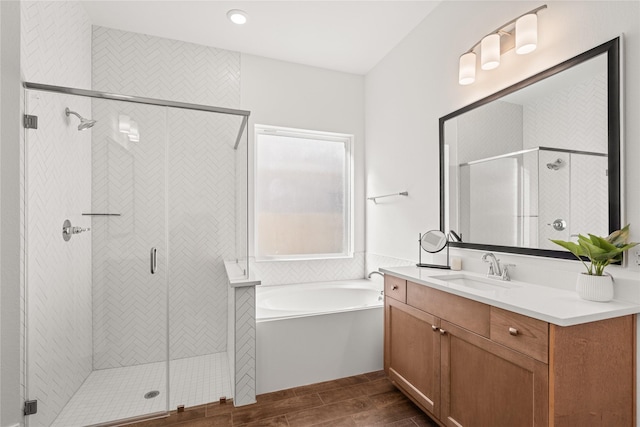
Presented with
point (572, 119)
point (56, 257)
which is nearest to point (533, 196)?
point (572, 119)

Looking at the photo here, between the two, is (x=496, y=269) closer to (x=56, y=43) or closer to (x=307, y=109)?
(x=307, y=109)

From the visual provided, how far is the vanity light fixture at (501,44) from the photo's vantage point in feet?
5.42

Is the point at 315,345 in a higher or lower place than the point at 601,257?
lower

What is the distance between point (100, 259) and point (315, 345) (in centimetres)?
155

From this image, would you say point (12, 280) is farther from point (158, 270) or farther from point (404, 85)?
point (404, 85)

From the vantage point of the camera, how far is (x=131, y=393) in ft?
6.63

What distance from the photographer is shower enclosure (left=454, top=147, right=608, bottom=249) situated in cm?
148

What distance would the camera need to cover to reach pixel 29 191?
173cm

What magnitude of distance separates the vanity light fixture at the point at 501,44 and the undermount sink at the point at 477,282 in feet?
4.14

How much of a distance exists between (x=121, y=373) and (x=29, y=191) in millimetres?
1228

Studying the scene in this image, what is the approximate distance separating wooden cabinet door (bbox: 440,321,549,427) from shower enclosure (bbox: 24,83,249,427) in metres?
1.43

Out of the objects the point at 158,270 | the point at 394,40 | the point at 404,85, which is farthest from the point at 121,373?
the point at 394,40

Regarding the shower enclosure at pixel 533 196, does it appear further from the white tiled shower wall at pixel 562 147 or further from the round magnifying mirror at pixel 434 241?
the round magnifying mirror at pixel 434 241

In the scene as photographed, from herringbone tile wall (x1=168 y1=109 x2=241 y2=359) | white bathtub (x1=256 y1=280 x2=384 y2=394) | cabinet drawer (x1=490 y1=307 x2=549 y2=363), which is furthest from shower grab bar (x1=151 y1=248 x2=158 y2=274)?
cabinet drawer (x1=490 y1=307 x2=549 y2=363)
